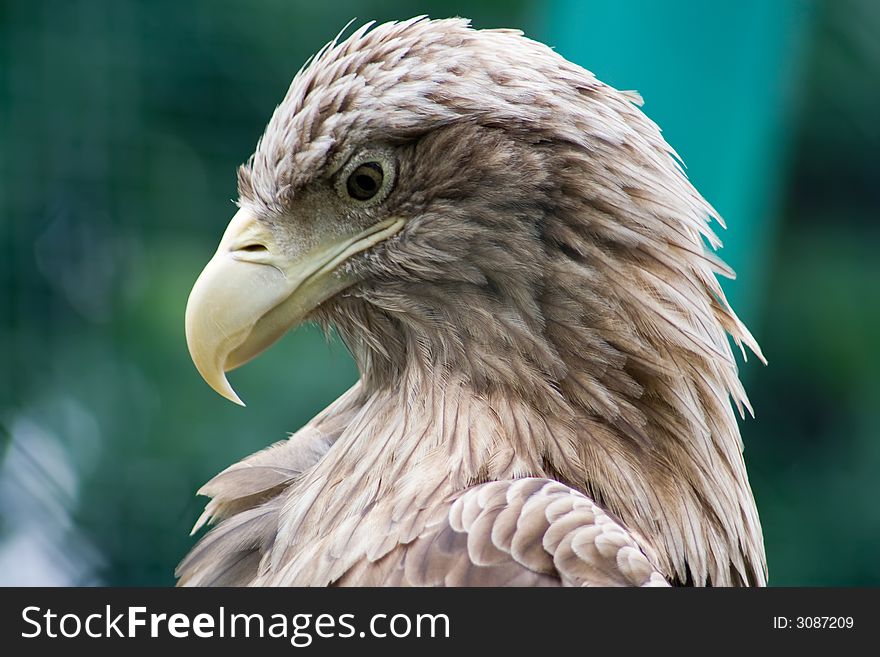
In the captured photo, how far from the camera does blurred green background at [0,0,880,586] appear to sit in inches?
158

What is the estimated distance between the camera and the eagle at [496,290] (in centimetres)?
191

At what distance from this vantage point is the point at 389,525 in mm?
1830

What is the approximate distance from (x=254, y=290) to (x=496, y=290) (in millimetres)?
404

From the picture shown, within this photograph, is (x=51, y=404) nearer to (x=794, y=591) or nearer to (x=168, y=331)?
(x=168, y=331)

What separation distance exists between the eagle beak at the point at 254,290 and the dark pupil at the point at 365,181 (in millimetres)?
58

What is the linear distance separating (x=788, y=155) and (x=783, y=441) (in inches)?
43.8

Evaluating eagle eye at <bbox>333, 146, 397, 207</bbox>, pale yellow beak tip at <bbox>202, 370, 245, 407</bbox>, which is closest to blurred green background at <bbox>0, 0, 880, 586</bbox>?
pale yellow beak tip at <bbox>202, 370, 245, 407</bbox>

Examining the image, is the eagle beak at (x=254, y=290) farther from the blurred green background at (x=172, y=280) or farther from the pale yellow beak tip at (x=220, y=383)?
the blurred green background at (x=172, y=280)

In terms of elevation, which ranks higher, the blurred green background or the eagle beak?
the blurred green background

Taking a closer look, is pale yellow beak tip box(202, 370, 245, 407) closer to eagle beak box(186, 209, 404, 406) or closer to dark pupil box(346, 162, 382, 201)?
eagle beak box(186, 209, 404, 406)

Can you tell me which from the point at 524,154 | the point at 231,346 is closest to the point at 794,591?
the point at 524,154

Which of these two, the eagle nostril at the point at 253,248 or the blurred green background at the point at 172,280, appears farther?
the blurred green background at the point at 172,280

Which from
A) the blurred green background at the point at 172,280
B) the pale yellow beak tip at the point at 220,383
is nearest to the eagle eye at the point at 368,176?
the pale yellow beak tip at the point at 220,383

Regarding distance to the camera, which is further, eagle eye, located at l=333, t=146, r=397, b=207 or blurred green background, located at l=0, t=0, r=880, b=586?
A: blurred green background, located at l=0, t=0, r=880, b=586
